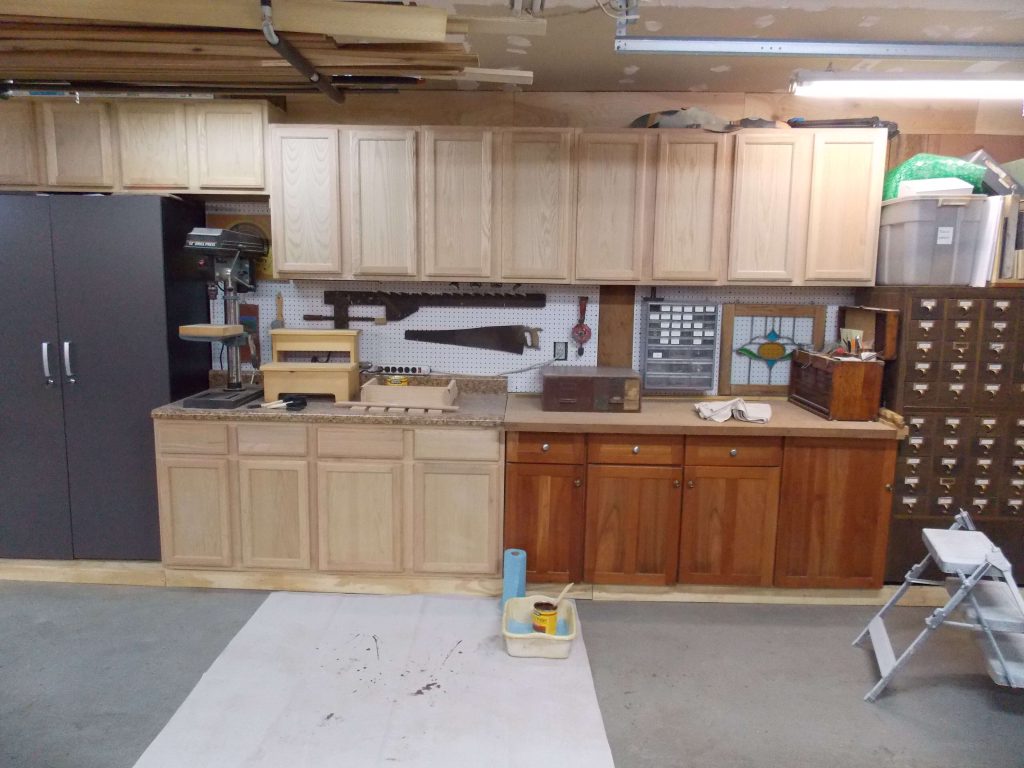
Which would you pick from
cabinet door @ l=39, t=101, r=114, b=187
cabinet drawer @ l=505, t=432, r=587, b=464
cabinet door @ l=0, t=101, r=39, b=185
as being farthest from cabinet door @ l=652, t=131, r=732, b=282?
cabinet door @ l=0, t=101, r=39, b=185

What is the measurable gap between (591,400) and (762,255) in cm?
108

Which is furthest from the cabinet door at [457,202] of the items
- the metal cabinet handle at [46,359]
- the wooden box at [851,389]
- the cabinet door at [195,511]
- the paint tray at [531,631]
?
the metal cabinet handle at [46,359]

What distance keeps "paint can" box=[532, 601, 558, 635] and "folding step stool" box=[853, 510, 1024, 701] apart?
1.17m

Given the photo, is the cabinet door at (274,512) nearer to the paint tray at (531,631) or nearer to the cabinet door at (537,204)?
the paint tray at (531,631)

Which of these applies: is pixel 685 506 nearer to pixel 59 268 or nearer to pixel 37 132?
pixel 59 268

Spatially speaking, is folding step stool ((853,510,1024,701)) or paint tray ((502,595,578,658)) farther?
paint tray ((502,595,578,658))

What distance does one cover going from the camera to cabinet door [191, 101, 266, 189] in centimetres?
305

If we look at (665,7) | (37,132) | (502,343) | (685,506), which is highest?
(665,7)

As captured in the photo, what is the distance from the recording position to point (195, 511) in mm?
3035

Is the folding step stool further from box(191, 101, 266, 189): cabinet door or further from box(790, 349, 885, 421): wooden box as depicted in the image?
box(191, 101, 266, 189): cabinet door

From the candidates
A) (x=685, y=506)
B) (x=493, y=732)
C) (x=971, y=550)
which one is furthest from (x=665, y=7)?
(x=493, y=732)

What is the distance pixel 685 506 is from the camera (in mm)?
2951

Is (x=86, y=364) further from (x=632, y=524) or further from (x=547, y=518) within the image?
(x=632, y=524)

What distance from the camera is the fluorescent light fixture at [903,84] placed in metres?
2.23
